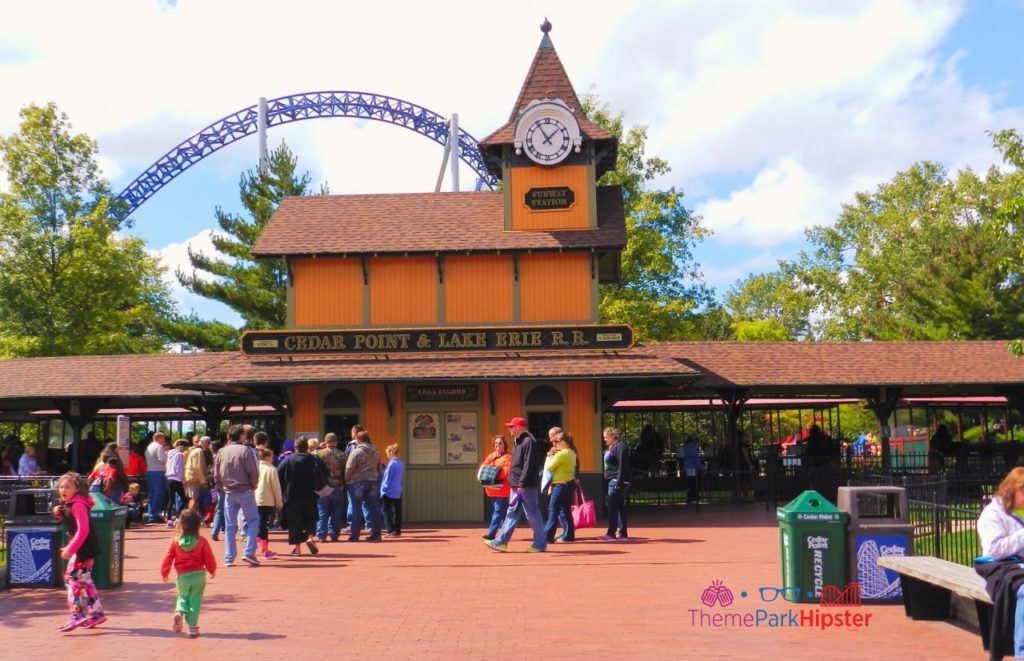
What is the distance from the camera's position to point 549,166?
23.4 metres

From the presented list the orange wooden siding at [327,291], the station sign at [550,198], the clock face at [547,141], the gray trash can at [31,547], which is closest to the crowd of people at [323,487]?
the gray trash can at [31,547]

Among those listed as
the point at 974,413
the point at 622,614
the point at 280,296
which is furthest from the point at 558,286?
the point at 974,413

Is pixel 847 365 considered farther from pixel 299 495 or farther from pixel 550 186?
pixel 299 495

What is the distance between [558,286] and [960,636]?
14337 millimetres

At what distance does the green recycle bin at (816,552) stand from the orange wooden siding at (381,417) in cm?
1218

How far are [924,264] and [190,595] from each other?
3681 centimetres

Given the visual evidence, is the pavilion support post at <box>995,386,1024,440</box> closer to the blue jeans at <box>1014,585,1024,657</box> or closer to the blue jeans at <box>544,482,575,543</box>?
the blue jeans at <box>544,482,575,543</box>

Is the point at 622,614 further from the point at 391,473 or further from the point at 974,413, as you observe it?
the point at 974,413

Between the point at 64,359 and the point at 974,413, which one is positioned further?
the point at 974,413

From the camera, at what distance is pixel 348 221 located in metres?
24.5

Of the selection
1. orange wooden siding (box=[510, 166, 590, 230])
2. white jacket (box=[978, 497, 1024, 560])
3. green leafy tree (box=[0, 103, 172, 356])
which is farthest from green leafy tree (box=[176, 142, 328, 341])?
white jacket (box=[978, 497, 1024, 560])

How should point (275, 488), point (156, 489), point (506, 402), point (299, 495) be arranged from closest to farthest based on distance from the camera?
point (275, 488) < point (299, 495) < point (156, 489) < point (506, 402)

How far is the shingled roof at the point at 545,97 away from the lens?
2341cm

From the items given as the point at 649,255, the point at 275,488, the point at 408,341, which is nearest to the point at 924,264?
the point at 649,255
